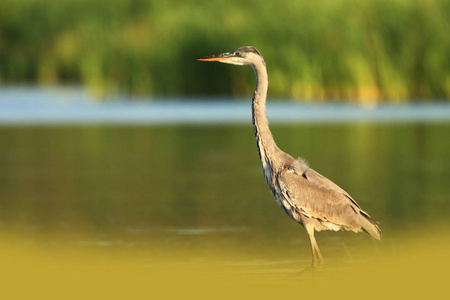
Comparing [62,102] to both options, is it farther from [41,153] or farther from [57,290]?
[57,290]

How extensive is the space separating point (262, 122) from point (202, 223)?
1.94 m

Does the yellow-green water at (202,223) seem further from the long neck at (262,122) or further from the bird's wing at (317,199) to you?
the long neck at (262,122)

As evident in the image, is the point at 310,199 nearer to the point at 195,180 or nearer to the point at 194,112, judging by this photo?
the point at 195,180

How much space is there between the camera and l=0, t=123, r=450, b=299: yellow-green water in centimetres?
736

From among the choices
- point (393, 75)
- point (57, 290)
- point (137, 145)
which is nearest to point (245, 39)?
point (393, 75)

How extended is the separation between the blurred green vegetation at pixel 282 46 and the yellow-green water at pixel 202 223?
7482mm

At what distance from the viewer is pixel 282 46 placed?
26391mm

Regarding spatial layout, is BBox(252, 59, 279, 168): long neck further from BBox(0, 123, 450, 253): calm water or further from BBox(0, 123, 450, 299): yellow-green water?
BBox(0, 123, 450, 253): calm water

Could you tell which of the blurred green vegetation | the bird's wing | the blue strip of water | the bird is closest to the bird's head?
the bird

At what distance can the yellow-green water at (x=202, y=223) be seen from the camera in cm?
736

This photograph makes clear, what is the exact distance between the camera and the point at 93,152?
1702 centimetres

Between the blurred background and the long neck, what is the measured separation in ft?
2.65

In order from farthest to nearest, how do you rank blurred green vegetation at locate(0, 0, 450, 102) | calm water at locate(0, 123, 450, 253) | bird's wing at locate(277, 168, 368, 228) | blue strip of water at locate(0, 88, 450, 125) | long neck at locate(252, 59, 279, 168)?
blurred green vegetation at locate(0, 0, 450, 102) → blue strip of water at locate(0, 88, 450, 125) → calm water at locate(0, 123, 450, 253) → long neck at locate(252, 59, 279, 168) → bird's wing at locate(277, 168, 368, 228)

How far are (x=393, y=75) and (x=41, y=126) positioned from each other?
27.7ft
